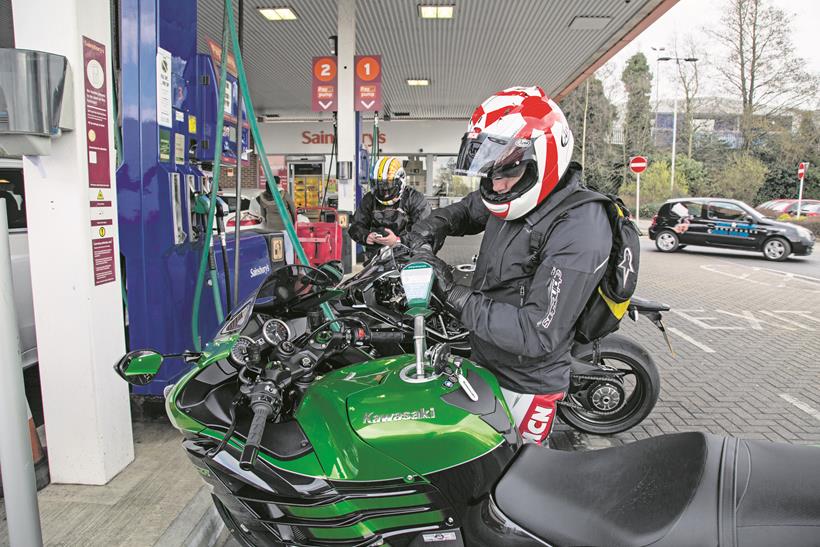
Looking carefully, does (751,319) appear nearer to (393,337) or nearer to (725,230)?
(393,337)

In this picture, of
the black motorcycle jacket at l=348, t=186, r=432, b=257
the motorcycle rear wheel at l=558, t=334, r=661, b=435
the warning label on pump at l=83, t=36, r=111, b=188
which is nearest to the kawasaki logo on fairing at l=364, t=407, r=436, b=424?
the warning label on pump at l=83, t=36, r=111, b=188

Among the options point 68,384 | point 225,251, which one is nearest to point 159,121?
point 225,251

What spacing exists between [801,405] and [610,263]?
171 inches

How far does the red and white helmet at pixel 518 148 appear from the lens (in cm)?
208

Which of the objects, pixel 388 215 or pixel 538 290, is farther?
pixel 388 215

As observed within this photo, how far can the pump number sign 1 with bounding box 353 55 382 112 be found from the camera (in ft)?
39.2

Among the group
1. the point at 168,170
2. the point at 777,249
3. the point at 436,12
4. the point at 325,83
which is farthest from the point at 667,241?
the point at 168,170

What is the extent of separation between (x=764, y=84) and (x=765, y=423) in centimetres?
3450

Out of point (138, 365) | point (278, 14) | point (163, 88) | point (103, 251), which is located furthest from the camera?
point (278, 14)

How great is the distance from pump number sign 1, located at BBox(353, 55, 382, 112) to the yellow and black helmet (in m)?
5.69

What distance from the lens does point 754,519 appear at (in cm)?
118

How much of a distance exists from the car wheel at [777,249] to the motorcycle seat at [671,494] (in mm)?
17129

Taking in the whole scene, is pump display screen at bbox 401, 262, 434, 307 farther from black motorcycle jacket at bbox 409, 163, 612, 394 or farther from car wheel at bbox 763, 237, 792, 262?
car wheel at bbox 763, 237, 792, 262

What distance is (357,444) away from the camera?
1781 mm
